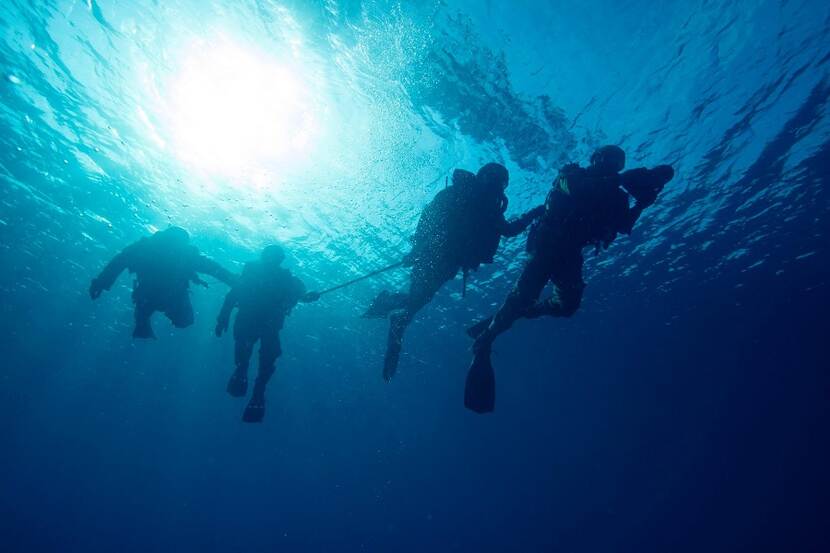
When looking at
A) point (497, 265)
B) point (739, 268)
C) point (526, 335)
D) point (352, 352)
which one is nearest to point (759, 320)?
point (739, 268)

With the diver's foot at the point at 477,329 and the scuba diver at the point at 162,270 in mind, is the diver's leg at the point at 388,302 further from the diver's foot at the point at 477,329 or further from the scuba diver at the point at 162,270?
the scuba diver at the point at 162,270

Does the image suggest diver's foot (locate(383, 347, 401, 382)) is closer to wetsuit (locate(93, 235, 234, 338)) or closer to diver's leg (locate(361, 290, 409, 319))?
diver's leg (locate(361, 290, 409, 319))

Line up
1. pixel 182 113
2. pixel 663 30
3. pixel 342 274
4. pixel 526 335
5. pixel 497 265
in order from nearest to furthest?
pixel 663 30, pixel 182 113, pixel 497 265, pixel 342 274, pixel 526 335

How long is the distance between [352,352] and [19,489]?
243ft

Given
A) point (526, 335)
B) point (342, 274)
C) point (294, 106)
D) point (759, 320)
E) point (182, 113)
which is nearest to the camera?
point (294, 106)

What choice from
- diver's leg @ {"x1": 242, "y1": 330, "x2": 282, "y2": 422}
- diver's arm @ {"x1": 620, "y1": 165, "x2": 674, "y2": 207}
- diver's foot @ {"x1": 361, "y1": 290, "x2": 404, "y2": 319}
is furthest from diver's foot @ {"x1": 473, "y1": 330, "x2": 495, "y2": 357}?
diver's leg @ {"x1": 242, "y1": 330, "x2": 282, "y2": 422}

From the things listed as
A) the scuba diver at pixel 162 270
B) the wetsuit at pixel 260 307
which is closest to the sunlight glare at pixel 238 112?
the scuba diver at pixel 162 270

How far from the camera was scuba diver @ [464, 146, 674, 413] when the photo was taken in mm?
4582

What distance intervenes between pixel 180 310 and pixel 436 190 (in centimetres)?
707

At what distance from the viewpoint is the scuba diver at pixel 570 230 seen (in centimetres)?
458

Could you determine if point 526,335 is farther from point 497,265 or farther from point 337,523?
point 337,523

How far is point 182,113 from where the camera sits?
33.7 feet

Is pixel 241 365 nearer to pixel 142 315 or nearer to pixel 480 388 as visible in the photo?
pixel 142 315

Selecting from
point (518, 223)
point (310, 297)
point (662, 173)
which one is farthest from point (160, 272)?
point (662, 173)
